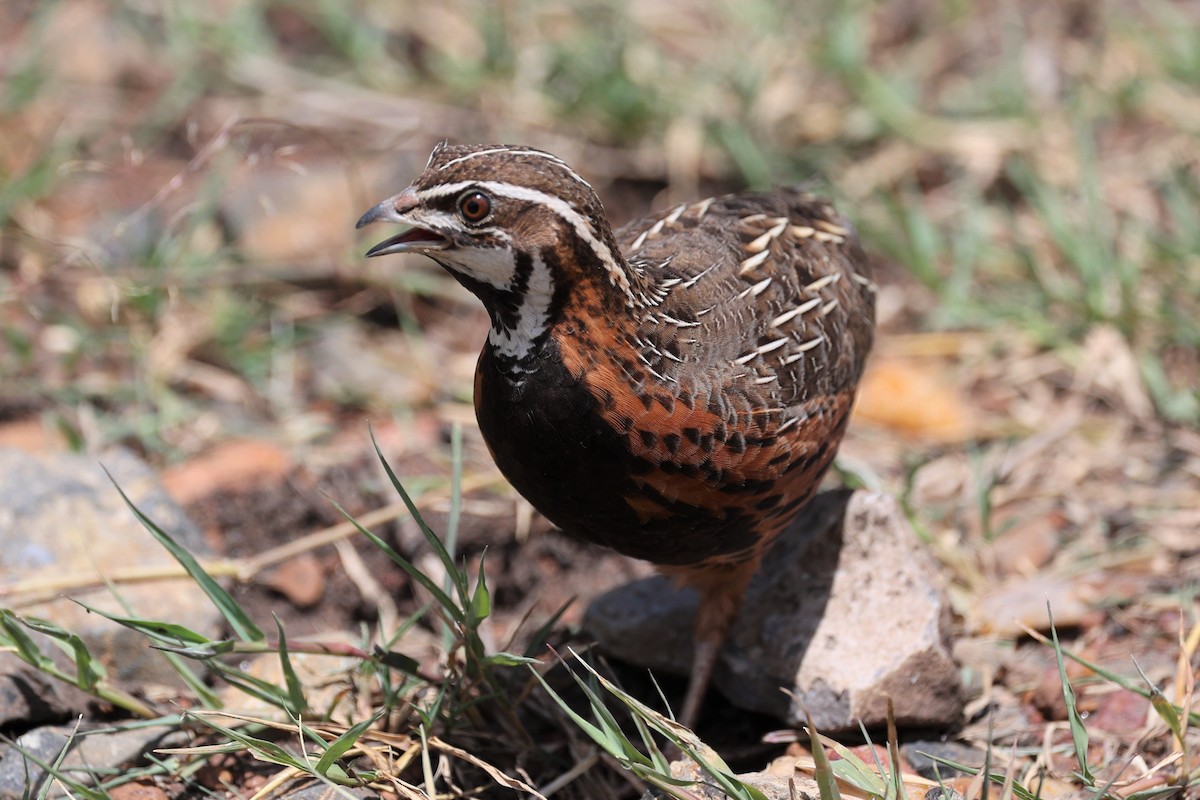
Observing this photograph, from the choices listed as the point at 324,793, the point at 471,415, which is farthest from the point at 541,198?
the point at 471,415

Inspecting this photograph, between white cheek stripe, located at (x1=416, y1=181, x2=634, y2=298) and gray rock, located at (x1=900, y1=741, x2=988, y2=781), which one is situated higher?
white cheek stripe, located at (x1=416, y1=181, x2=634, y2=298)

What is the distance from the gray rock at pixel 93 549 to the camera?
15.0 ft

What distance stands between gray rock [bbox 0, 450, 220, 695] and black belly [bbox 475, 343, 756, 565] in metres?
1.57

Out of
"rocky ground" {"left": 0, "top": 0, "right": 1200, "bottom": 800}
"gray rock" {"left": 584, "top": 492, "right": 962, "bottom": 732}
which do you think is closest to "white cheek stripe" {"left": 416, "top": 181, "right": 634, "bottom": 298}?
"rocky ground" {"left": 0, "top": 0, "right": 1200, "bottom": 800}

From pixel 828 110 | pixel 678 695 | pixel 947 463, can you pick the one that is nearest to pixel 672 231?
pixel 678 695

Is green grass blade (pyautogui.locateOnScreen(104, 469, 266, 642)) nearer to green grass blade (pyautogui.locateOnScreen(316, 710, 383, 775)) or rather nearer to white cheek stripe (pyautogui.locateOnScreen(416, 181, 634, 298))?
green grass blade (pyautogui.locateOnScreen(316, 710, 383, 775))

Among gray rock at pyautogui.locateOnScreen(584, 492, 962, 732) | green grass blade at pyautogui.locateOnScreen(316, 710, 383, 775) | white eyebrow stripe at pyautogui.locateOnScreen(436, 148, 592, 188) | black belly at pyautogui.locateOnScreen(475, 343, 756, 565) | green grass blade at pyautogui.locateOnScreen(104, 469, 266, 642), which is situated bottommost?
gray rock at pyautogui.locateOnScreen(584, 492, 962, 732)

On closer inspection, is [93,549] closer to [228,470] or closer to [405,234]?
[228,470]

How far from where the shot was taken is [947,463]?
6043mm

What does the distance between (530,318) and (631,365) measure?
302 millimetres

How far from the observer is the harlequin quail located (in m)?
3.55

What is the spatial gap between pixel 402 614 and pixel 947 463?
2472 mm

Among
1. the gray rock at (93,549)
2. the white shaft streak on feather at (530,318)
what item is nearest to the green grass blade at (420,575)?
the white shaft streak on feather at (530,318)

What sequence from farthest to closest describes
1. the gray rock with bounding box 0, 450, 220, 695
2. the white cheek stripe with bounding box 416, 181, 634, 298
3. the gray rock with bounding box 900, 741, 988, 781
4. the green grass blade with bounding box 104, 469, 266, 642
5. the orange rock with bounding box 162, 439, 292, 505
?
the orange rock with bounding box 162, 439, 292, 505
the gray rock with bounding box 0, 450, 220, 695
the gray rock with bounding box 900, 741, 988, 781
the green grass blade with bounding box 104, 469, 266, 642
the white cheek stripe with bounding box 416, 181, 634, 298
